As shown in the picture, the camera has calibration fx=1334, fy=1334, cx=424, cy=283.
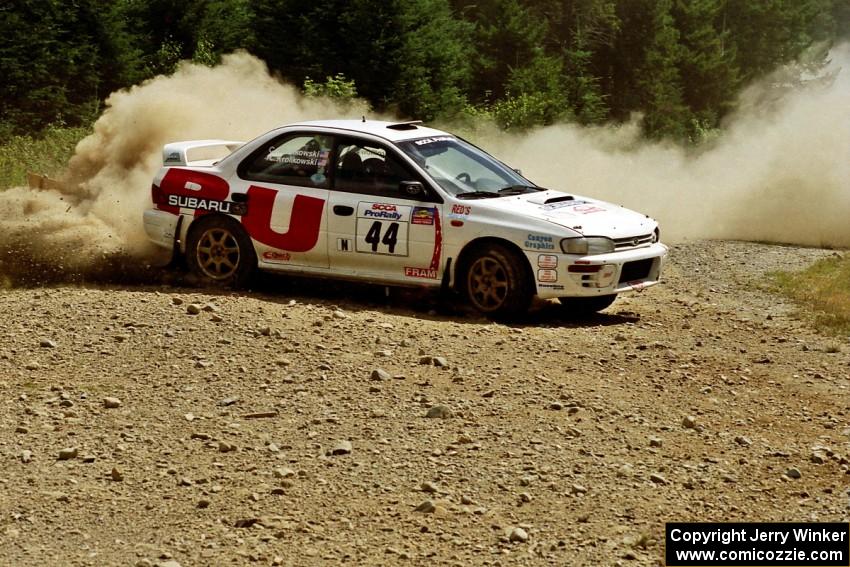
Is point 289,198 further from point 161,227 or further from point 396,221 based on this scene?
point 161,227

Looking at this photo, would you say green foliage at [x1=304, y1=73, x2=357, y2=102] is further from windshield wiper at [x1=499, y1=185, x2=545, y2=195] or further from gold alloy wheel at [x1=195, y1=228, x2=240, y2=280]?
windshield wiper at [x1=499, y1=185, x2=545, y2=195]

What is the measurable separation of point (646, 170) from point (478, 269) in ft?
36.3

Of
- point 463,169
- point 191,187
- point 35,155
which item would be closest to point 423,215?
point 463,169

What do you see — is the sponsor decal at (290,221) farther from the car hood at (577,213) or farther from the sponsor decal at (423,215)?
the car hood at (577,213)

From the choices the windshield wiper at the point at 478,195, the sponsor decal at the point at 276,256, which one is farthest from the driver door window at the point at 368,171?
the sponsor decal at the point at 276,256

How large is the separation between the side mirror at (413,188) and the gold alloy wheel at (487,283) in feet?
2.40

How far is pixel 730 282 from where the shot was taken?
13.7m

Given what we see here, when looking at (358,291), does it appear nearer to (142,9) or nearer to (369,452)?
(369,452)

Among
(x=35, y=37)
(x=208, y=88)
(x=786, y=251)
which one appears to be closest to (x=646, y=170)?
(x=786, y=251)

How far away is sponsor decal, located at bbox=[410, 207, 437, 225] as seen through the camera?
1076 cm

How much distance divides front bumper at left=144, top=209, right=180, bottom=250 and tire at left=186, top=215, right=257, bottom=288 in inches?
7.2

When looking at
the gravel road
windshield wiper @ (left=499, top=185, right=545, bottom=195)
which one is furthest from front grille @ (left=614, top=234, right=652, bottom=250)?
windshield wiper @ (left=499, top=185, right=545, bottom=195)

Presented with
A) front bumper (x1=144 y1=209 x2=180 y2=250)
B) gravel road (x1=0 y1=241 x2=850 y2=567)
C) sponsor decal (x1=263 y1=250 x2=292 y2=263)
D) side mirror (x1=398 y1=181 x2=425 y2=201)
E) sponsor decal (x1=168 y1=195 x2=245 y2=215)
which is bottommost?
gravel road (x1=0 y1=241 x2=850 y2=567)

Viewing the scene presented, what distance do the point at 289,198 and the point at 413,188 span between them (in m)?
1.15
